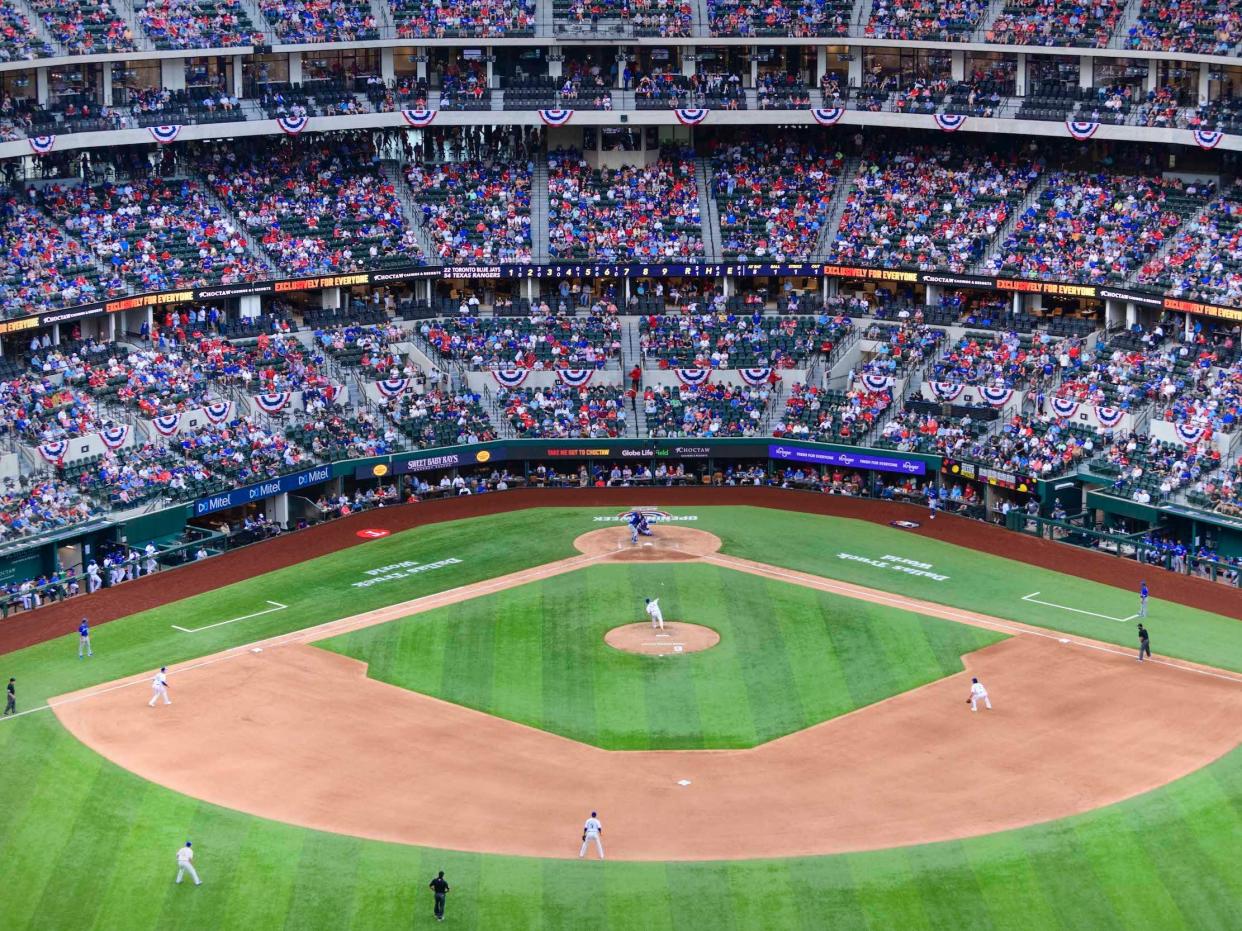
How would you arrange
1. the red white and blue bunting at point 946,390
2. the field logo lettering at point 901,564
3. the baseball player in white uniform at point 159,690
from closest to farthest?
1. the baseball player in white uniform at point 159,690
2. the field logo lettering at point 901,564
3. the red white and blue bunting at point 946,390

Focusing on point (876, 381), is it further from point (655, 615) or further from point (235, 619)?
point (235, 619)

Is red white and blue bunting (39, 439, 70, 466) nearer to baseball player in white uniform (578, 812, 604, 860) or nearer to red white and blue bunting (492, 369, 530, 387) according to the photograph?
red white and blue bunting (492, 369, 530, 387)

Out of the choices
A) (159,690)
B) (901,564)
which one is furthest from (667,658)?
(159,690)

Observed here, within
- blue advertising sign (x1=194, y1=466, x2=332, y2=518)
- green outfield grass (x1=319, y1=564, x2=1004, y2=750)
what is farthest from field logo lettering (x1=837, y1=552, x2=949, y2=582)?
blue advertising sign (x1=194, y1=466, x2=332, y2=518)

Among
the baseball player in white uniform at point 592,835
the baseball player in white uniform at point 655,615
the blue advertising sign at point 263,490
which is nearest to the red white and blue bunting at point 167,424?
the blue advertising sign at point 263,490

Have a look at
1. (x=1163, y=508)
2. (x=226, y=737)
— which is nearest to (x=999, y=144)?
(x=1163, y=508)

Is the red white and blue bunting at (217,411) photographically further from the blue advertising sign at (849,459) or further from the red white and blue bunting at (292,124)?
the blue advertising sign at (849,459)

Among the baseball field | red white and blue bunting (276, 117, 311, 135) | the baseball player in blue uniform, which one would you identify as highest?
red white and blue bunting (276, 117, 311, 135)
